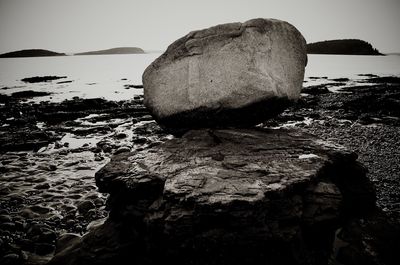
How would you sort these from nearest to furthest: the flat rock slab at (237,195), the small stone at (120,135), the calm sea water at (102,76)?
the flat rock slab at (237,195) → the small stone at (120,135) → the calm sea water at (102,76)

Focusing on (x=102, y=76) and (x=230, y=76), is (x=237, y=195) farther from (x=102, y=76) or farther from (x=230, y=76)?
(x=102, y=76)

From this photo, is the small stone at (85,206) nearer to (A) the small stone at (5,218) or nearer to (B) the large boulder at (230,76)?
(A) the small stone at (5,218)

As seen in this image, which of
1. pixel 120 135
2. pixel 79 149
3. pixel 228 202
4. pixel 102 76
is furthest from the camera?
pixel 102 76

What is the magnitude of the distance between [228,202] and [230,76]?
2549 mm

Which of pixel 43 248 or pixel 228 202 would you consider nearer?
pixel 228 202

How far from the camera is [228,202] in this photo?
288cm

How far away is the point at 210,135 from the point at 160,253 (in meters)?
2.09

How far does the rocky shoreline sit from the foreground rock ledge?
658mm

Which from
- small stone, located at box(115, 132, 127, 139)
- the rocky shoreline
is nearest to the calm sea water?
the rocky shoreline

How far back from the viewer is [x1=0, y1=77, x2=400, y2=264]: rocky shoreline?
4.18 meters

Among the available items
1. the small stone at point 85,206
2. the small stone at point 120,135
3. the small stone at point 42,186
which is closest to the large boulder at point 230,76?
the small stone at point 85,206

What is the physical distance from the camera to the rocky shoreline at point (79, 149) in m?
4.18

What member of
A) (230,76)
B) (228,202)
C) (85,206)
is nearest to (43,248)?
(85,206)

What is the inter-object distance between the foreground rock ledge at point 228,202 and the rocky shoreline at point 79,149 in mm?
658
